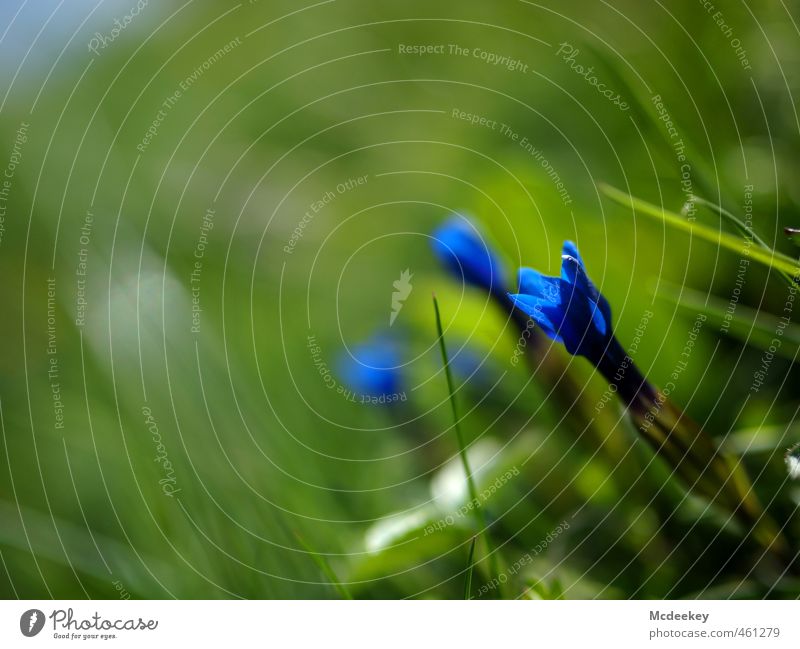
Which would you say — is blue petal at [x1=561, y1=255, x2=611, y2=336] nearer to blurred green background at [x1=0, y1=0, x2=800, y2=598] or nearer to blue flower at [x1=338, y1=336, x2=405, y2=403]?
blurred green background at [x1=0, y1=0, x2=800, y2=598]

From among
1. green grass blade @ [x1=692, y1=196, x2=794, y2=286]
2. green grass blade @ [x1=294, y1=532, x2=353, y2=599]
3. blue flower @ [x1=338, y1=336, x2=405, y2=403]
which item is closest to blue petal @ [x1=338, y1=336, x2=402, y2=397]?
blue flower @ [x1=338, y1=336, x2=405, y2=403]

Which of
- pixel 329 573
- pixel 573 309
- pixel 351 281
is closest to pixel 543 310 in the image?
pixel 573 309

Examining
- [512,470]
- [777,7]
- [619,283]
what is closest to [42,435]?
[512,470]

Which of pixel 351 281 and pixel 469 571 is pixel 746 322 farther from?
pixel 351 281

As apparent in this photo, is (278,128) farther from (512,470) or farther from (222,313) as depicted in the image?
(512,470)
